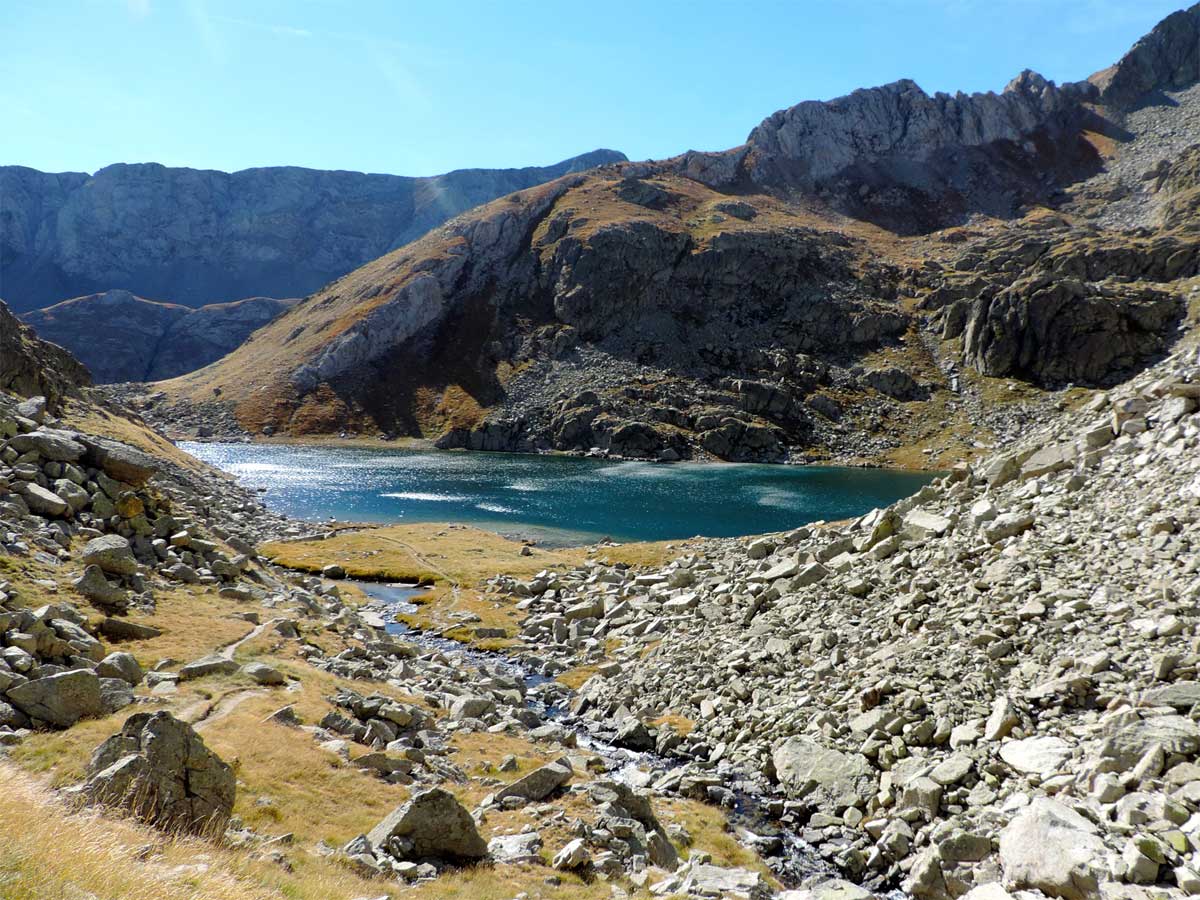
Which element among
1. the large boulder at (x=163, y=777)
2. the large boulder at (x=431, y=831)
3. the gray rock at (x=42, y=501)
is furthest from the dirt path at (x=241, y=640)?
the large boulder at (x=431, y=831)

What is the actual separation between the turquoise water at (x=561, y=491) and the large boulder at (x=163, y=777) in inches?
2548

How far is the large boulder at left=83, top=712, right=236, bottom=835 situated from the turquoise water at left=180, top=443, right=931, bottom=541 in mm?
64717

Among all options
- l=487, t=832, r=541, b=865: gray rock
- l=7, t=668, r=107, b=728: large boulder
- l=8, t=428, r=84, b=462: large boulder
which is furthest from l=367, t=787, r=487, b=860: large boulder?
l=8, t=428, r=84, b=462: large boulder

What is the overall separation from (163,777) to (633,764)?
15333 millimetres

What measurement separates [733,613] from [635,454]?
122895 millimetres

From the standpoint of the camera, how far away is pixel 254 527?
237ft

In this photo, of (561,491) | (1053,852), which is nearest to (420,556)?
(561,491)

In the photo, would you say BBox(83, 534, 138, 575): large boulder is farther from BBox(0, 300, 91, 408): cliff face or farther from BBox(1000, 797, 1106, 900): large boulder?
BBox(0, 300, 91, 408): cliff face

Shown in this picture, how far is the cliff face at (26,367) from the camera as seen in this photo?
68.6 m

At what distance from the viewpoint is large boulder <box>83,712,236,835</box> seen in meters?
13.1

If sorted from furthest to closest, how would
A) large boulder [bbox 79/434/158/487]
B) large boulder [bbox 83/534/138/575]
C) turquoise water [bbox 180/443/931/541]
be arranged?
turquoise water [bbox 180/443/931/541] < large boulder [bbox 79/434/158/487] < large boulder [bbox 83/534/138/575]

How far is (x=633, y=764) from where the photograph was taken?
2467cm

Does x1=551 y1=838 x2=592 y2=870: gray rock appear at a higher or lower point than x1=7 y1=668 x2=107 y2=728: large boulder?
lower

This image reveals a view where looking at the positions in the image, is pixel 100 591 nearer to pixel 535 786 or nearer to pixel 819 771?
pixel 535 786
